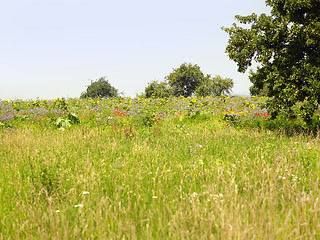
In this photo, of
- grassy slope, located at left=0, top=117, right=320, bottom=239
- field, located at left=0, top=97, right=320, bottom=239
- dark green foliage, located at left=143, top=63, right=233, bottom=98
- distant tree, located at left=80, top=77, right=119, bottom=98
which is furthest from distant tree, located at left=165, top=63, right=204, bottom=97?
grassy slope, located at left=0, top=117, right=320, bottom=239

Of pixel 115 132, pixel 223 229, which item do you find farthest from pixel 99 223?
pixel 115 132

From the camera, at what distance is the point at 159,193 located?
145 inches

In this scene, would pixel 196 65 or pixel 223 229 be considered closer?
pixel 223 229

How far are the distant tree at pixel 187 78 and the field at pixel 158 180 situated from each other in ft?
165

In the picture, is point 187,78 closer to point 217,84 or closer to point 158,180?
point 217,84

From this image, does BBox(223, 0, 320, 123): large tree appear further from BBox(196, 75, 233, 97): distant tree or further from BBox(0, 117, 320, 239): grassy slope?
BBox(196, 75, 233, 97): distant tree

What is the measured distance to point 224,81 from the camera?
67.6m

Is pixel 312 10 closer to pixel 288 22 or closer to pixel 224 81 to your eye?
pixel 288 22

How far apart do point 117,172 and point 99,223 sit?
6.99 ft

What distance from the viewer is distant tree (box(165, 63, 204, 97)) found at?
219 ft

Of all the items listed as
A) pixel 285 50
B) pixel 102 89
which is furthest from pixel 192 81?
pixel 285 50

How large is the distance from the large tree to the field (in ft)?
4.87

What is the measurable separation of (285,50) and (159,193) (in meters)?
8.59

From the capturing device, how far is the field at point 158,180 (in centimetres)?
271
